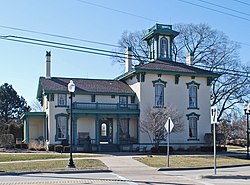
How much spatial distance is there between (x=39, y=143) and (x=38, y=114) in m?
3.49

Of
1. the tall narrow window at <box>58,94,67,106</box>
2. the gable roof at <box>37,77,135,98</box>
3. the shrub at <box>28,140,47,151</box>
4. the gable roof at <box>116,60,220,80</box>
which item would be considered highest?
the gable roof at <box>116,60,220,80</box>

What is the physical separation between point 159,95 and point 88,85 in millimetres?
7353

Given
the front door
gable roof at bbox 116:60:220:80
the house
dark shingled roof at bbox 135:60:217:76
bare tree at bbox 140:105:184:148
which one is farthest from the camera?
dark shingled roof at bbox 135:60:217:76

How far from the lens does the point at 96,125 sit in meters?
40.0

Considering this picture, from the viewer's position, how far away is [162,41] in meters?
46.9

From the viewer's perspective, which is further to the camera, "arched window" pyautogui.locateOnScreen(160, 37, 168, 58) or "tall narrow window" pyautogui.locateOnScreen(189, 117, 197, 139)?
"arched window" pyautogui.locateOnScreen(160, 37, 168, 58)

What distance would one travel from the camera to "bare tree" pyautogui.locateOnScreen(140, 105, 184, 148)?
123ft

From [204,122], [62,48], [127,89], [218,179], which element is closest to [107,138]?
[127,89]

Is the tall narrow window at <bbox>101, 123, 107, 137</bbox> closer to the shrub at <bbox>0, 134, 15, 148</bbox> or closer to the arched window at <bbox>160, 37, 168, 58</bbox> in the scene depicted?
the shrub at <bbox>0, 134, 15, 148</bbox>

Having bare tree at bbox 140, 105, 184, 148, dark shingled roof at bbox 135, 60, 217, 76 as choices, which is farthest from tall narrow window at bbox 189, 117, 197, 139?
dark shingled roof at bbox 135, 60, 217, 76

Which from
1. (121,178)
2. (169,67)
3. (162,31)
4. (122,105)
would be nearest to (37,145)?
(122,105)

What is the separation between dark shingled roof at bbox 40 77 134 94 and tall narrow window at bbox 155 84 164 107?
2604 millimetres

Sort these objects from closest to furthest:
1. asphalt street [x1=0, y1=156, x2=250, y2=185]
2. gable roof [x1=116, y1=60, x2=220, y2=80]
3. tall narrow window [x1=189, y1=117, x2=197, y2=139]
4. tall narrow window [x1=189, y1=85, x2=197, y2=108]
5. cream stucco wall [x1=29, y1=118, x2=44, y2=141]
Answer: asphalt street [x1=0, y1=156, x2=250, y2=185] → gable roof [x1=116, y1=60, x2=220, y2=80] → cream stucco wall [x1=29, y1=118, x2=44, y2=141] → tall narrow window [x1=189, y1=117, x2=197, y2=139] → tall narrow window [x1=189, y1=85, x2=197, y2=108]

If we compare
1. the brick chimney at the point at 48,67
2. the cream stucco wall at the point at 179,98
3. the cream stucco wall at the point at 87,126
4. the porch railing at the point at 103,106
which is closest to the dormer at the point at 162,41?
the cream stucco wall at the point at 179,98
